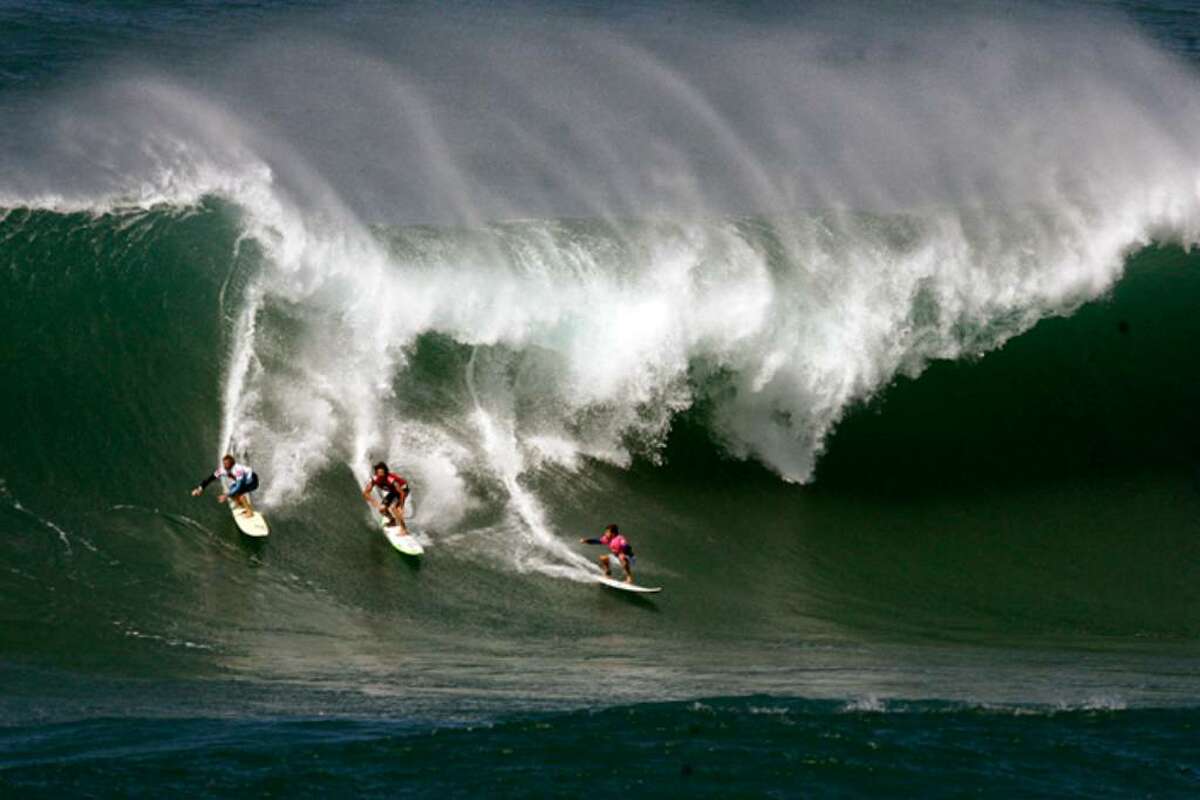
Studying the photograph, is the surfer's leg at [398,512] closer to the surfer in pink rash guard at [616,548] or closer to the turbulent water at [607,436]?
the turbulent water at [607,436]

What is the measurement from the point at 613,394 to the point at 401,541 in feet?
13.2

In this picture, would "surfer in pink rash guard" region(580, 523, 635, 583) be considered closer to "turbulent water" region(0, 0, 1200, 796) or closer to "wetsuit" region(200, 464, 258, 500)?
"turbulent water" region(0, 0, 1200, 796)

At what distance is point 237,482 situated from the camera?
1800cm

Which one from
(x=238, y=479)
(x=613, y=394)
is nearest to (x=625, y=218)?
(x=613, y=394)

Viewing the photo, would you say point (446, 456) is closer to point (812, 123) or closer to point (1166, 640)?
point (1166, 640)

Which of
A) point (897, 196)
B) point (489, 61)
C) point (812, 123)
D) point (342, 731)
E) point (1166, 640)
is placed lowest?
point (342, 731)

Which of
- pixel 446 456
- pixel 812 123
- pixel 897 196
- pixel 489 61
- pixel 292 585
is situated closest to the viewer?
pixel 292 585

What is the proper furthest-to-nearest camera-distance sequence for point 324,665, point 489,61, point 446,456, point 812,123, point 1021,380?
1. point 489,61
2. point 812,123
3. point 1021,380
4. point 446,456
5. point 324,665

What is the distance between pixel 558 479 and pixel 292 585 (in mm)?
3840

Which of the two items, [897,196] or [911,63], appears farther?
[911,63]

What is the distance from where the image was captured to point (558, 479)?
20.0 metres

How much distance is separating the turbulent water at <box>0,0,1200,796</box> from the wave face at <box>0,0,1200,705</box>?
0.20ft

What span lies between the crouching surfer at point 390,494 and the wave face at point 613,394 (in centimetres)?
36

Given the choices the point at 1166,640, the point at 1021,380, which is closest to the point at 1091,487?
the point at 1021,380
